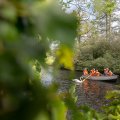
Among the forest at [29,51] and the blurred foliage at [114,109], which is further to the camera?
the blurred foliage at [114,109]

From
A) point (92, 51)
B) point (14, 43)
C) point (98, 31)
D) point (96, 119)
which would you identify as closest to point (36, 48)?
point (14, 43)

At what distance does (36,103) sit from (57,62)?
0.36 ft

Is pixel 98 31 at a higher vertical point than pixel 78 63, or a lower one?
higher

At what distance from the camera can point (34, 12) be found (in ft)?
1.88

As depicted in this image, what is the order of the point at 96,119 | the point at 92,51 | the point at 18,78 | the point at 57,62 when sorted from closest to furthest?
the point at 18,78, the point at 57,62, the point at 96,119, the point at 92,51

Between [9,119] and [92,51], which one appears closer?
[9,119]

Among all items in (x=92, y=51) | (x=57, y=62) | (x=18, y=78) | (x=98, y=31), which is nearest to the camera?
(x=18, y=78)

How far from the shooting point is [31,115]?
0.56 metres

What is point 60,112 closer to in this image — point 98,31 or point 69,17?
point 69,17

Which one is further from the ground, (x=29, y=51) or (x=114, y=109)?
(x=29, y=51)

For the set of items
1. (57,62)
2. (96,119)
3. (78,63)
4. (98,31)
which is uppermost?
(98,31)

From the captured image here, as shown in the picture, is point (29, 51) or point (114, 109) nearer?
point (29, 51)

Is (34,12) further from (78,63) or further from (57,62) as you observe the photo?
(78,63)

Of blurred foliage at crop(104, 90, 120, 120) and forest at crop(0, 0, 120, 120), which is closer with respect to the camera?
forest at crop(0, 0, 120, 120)
